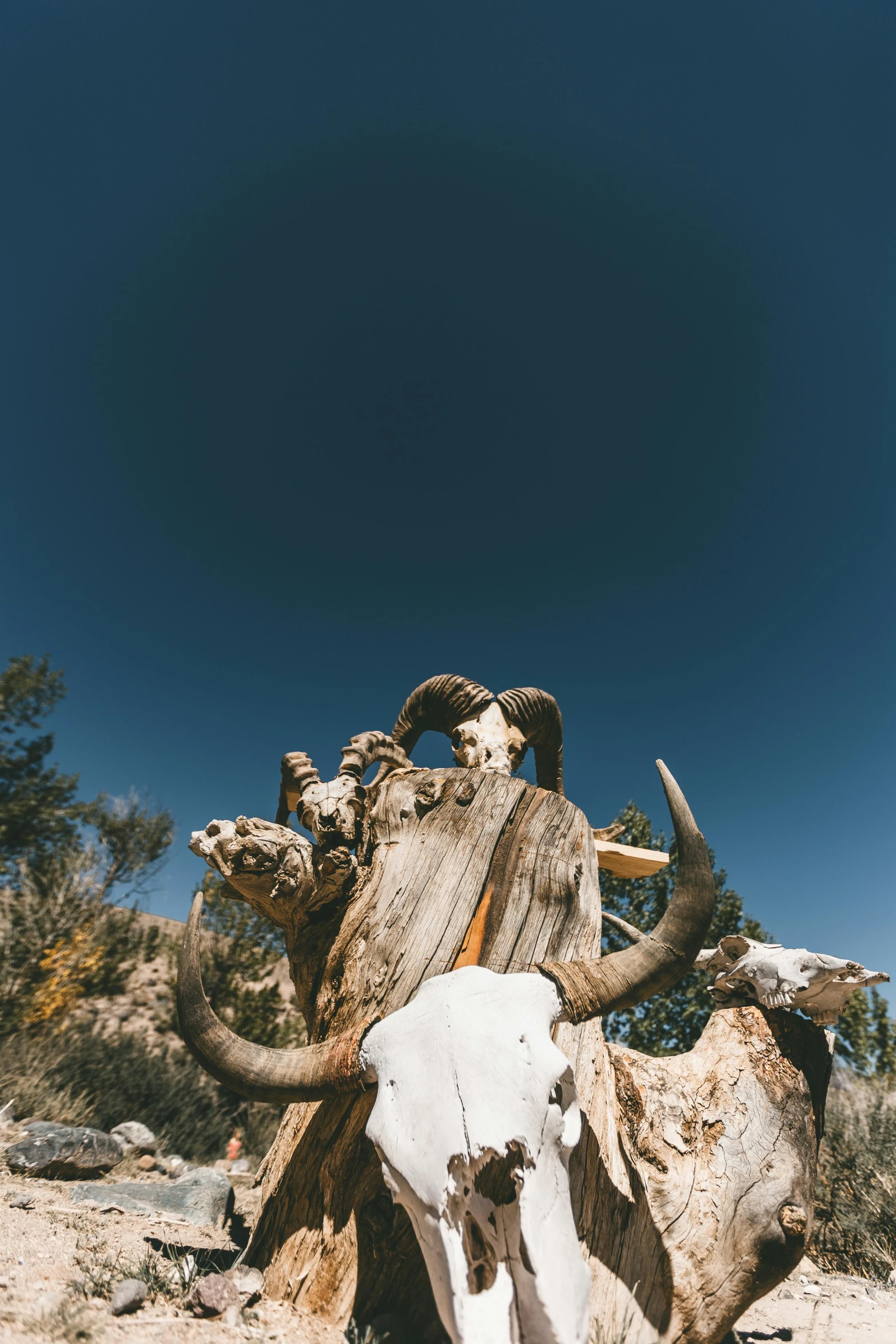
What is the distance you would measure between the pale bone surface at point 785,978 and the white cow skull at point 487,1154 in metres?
1.33

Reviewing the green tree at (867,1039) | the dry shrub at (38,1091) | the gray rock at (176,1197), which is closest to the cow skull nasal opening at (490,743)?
the gray rock at (176,1197)

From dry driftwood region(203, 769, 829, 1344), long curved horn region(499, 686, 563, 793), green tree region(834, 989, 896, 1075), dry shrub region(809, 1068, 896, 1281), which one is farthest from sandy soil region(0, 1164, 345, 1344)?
green tree region(834, 989, 896, 1075)

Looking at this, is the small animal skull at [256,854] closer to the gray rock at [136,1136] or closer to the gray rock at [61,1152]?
the gray rock at [61,1152]

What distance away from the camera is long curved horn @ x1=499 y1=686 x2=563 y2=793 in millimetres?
4070

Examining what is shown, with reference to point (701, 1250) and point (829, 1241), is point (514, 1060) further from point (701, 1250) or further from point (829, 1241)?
point (829, 1241)

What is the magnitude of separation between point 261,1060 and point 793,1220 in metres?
2.28

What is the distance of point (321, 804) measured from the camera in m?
2.97

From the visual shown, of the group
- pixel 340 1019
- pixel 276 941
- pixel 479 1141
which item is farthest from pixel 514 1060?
pixel 276 941

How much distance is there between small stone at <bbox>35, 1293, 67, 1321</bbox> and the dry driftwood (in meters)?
0.72

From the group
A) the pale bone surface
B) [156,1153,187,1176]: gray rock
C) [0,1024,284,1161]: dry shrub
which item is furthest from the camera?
[0,1024,284,1161]: dry shrub

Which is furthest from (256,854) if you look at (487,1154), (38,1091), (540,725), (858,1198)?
(858,1198)

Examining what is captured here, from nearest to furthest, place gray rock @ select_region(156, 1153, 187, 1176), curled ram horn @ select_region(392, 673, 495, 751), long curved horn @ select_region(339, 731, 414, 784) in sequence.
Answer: long curved horn @ select_region(339, 731, 414, 784), curled ram horn @ select_region(392, 673, 495, 751), gray rock @ select_region(156, 1153, 187, 1176)

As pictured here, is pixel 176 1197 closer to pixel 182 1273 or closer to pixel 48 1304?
pixel 182 1273

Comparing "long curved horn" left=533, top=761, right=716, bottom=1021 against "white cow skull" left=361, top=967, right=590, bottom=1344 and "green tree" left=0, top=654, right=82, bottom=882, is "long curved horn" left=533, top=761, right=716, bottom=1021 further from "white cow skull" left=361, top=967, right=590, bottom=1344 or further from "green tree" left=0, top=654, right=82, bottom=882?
"green tree" left=0, top=654, right=82, bottom=882
